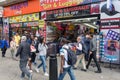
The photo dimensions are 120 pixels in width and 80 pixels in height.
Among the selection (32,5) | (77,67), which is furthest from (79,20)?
(32,5)

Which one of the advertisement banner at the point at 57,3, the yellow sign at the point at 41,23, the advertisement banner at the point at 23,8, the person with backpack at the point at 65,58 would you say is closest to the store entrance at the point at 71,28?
the yellow sign at the point at 41,23

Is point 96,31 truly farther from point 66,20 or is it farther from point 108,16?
point 66,20

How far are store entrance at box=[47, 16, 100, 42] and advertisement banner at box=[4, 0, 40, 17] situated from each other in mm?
2118

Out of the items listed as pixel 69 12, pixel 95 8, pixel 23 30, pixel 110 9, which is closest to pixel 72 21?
pixel 69 12

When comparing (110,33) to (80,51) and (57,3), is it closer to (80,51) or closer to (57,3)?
(80,51)

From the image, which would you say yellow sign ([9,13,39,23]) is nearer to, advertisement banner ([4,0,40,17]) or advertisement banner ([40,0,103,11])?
advertisement banner ([4,0,40,17])

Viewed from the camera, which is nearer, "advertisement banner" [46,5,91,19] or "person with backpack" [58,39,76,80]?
"person with backpack" [58,39,76,80]

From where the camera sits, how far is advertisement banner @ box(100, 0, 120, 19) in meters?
13.6

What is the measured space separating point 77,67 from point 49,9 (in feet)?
23.9

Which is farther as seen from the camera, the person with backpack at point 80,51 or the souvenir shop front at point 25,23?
the souvenir shop front at point 25,23

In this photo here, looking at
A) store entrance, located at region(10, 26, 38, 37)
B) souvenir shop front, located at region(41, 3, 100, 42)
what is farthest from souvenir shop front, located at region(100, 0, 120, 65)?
store entrance, located at region(10, 26, 38, 37)

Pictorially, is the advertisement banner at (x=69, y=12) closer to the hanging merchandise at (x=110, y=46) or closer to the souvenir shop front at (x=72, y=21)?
the souvenir shop front at (x=72, y=21)

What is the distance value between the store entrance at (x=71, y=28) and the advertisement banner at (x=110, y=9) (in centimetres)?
74

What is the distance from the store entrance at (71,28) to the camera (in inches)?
616
